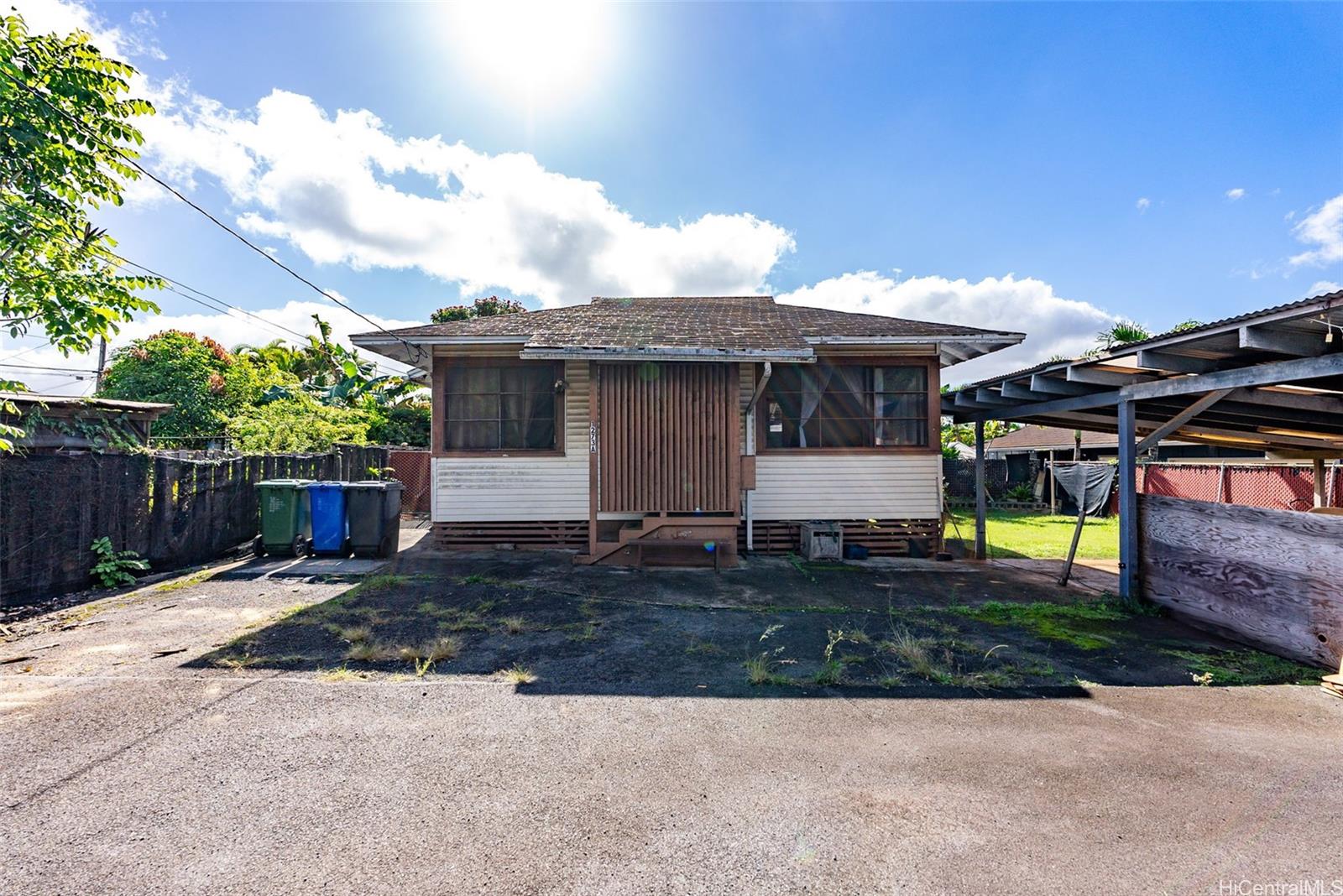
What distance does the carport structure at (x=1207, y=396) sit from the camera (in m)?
4.10

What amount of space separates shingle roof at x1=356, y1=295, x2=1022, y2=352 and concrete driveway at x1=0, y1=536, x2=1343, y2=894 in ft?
15.9

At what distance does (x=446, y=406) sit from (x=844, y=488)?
6.74 meters

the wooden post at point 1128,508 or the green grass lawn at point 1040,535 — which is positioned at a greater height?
the wooden post at point 1128,508

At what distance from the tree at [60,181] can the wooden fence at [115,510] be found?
1.99 meters

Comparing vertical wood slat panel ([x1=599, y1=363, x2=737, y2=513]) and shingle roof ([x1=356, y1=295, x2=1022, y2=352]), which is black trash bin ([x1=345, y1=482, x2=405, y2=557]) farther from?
vertical wood slat panel ([x1=599, y1=363, x2=737, y2=513])

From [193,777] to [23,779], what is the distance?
30.0 inches

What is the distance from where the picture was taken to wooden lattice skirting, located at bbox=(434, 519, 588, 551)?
8.68 metres

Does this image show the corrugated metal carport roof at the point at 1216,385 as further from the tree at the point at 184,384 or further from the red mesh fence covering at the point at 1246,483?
the tree at the point at 184,384

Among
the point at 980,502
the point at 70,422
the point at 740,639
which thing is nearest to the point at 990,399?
the point at 980,502

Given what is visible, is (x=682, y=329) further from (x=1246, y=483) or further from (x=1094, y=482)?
(x=1246, y=483)

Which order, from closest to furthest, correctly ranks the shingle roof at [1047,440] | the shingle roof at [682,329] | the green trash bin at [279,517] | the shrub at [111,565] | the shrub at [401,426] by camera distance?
1. the shrub at [111,565]
2. the shingle roof at [682,329]
3. the green trash bin at [279,517]
4. the shrub at [401,426]
5. the shingle roof at [1047,440]

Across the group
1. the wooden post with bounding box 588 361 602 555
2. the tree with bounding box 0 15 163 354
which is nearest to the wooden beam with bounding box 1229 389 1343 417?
the wooden post with bounding box 588 361 602 555

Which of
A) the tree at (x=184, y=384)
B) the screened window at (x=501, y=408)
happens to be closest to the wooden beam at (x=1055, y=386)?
the screened window at (x=501, y=408)

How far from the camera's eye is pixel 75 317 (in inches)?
170
